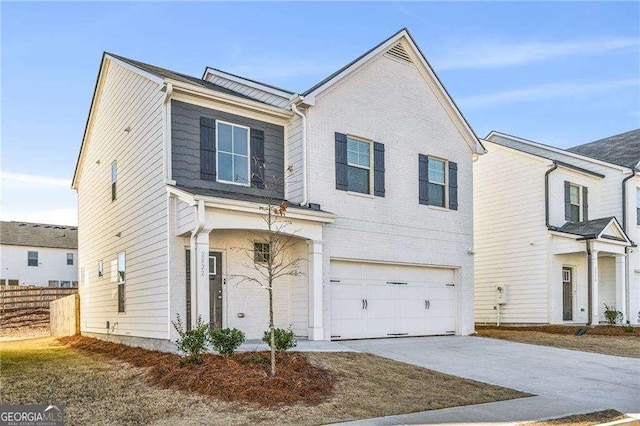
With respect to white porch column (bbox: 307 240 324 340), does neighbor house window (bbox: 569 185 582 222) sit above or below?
above

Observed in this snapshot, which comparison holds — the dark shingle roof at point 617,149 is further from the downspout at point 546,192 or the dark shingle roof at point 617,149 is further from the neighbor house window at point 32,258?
the neighbor house window at point 32,258

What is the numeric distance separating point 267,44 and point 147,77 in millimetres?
3309

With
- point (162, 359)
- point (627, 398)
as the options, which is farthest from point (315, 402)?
point (627, 398)

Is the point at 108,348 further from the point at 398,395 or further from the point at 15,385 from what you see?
the point at 398,395

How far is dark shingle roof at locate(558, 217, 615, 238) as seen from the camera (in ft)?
68.8

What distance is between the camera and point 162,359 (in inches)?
448

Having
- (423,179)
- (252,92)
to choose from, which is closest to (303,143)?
(252,92)

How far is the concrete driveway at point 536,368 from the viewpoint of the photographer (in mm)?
9082

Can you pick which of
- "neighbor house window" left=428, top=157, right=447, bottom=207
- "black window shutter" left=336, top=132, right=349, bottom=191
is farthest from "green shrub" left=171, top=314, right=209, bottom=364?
"neighbor house window" left=428, top=157, right=447, bottom=207

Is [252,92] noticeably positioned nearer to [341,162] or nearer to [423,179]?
[341,162]

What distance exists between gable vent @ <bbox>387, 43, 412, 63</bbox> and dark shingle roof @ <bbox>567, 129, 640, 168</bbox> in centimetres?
1238

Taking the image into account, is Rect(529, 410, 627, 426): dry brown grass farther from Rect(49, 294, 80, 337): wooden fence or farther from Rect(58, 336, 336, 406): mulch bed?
Rect(49, 294, 80, 337): wooden fence

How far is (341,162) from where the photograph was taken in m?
15.5

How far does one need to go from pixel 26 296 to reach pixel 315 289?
19967mm
